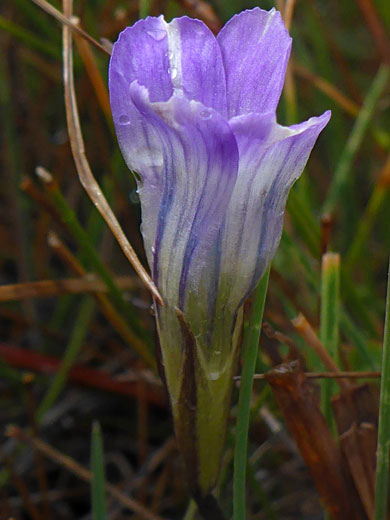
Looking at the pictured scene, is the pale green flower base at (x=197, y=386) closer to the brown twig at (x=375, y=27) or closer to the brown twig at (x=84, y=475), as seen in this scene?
the brown twig at (x=84, y=475)

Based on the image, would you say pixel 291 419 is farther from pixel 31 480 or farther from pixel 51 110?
pixel 51 110

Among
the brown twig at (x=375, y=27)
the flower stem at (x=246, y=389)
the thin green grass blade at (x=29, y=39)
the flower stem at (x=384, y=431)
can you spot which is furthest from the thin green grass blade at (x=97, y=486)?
the brown twig at (x=375, y=27)

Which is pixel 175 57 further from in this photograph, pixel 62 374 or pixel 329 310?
pixel 62 374

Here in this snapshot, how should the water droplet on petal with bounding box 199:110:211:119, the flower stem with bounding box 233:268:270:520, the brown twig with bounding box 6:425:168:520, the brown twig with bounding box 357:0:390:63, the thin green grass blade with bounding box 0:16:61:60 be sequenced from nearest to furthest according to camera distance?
the water droplet on petal with bounding box 199:110:211:119
the flower stem with bounding box 233:268:270:520
the brown twig with bounding box 6:425:168:520
the thin green grass blade with bounding box 0:16:61:60
the brown twig with bounding box 357:0:390:63

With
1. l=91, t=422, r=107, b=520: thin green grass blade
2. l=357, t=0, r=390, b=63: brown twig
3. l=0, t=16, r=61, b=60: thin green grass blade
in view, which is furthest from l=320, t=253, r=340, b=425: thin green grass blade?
l=357, t=0, r=390, b=63: brown twig

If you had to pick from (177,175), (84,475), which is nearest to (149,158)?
(177,175)

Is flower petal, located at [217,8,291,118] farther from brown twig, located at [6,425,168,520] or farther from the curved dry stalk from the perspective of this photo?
brown twig, located at [6,425,168,520]
